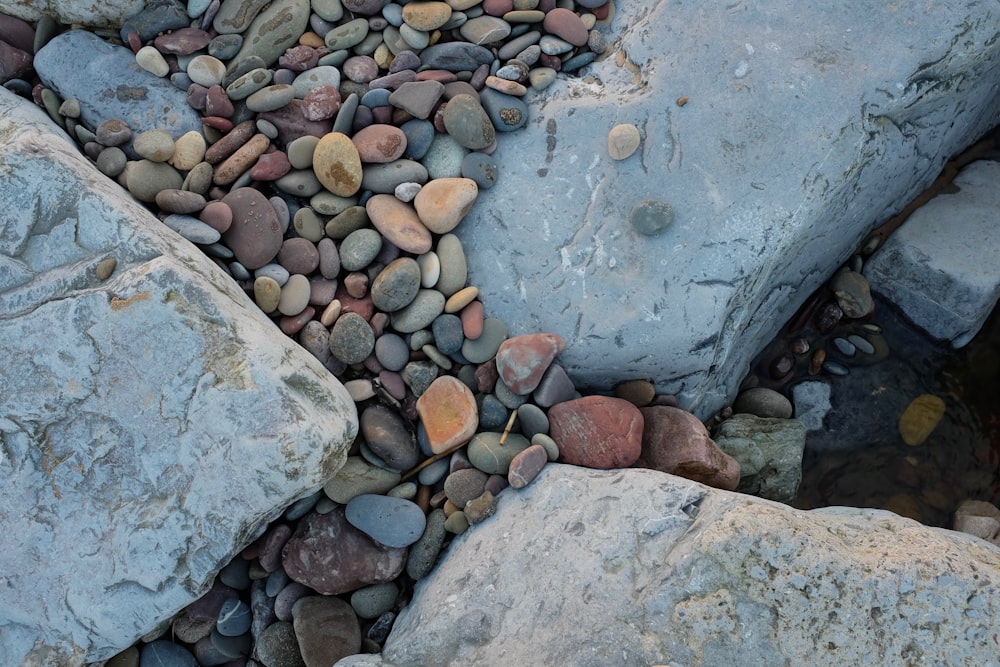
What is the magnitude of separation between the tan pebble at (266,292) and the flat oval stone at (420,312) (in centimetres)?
37

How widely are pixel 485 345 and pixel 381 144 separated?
72 centimetres

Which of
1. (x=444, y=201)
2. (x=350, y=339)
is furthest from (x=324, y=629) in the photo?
(x=444, y=201)

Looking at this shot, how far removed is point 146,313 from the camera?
75.0 inches

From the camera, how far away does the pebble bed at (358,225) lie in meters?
2.22

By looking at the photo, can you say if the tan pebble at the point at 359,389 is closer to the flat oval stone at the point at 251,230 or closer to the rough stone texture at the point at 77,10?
the flat oval stone at the point at 251,230

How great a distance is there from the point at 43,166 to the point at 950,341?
307 centimetres

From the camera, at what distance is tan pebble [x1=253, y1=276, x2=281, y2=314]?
226cm

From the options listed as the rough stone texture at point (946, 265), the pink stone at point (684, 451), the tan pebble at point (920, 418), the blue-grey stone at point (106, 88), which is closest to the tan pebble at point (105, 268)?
the blue-grey stone at point (106, 88)

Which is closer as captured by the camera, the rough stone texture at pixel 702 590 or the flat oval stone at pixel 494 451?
the rough stone texture at pixel 702 590

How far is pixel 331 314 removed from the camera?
2.30m

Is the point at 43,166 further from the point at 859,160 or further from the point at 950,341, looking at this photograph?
the point at 950,341

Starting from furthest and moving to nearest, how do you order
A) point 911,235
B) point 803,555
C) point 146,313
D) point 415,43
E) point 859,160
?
point 911,235
point 415,43
point 859,160
point 146,313
point 803,555

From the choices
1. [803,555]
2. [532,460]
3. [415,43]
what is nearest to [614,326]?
[532,460]

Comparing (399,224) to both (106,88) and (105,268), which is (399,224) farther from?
(106,88)
